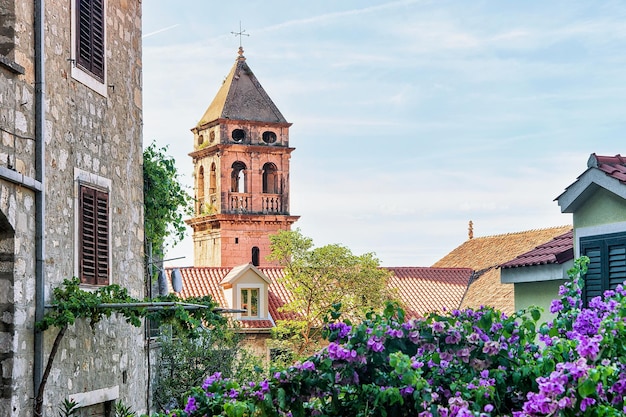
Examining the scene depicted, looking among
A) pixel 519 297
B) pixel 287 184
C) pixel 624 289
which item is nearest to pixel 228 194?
pixel 287 184

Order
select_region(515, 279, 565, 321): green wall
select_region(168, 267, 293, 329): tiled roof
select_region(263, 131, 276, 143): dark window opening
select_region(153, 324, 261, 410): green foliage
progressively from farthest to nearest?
select_region(263, 131, 276, 143): dark window opening, select_region(168, 267, 293, 329): tiled roof, select_region(153, 324, 261, 410): green foliage, select_region(515, 279, 565, 321): green wall

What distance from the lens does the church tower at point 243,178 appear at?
213ft

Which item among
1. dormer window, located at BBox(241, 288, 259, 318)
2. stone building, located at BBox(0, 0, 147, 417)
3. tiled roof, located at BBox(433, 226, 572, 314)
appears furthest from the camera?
tiled roof, located at BBox(433, 226, 572, 314)

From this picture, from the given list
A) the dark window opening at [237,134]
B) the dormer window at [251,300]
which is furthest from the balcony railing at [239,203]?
the dormer window at [251,300]

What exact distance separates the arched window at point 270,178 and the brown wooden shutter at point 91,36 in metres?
53.0

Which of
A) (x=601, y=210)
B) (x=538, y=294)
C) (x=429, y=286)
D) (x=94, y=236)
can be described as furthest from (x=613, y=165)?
(x=429, y=286)

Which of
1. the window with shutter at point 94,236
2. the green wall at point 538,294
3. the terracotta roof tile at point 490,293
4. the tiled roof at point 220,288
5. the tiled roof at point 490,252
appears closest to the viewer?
the window with shutter at point 94,236

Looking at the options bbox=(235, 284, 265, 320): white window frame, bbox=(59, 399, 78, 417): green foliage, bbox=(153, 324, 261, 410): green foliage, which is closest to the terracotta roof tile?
bbox=(153, 324, 261, 410): green foliage

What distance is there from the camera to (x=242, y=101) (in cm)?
6644

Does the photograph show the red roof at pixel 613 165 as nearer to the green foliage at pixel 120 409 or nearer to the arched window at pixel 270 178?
the green foliage at pixel 120 409

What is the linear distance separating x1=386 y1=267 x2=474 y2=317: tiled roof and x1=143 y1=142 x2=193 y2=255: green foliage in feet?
98.7

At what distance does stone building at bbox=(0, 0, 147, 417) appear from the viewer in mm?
10039

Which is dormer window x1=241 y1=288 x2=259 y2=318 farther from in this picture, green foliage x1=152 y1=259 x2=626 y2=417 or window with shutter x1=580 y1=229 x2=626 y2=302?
green foliage x1=152 y1=259 x2=626 y2=417

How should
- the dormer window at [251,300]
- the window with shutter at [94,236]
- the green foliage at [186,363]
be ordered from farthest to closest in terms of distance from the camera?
the dormer window at [251,300]
the green foliage at [186,363]
the window with shutter at [94,236]
